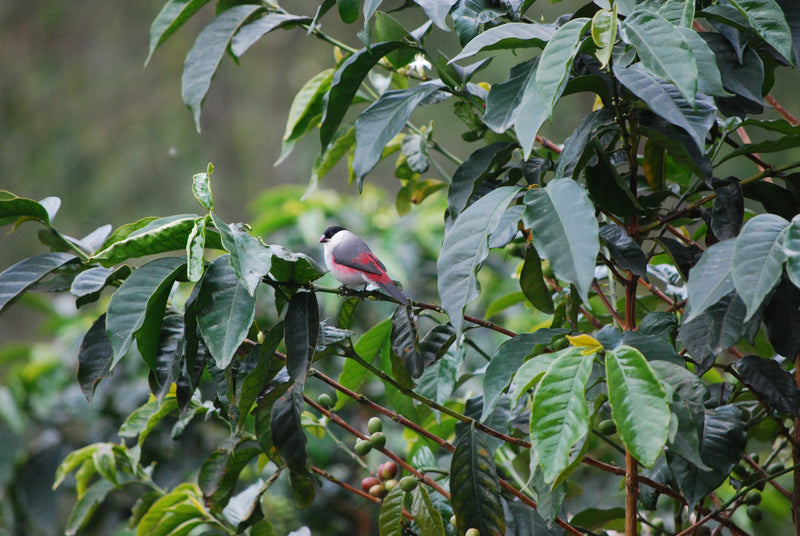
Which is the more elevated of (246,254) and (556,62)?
(556,62)

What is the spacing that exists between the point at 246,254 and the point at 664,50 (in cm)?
41

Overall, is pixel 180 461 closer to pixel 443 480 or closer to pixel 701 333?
pixel 443 480

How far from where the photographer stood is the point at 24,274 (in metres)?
0.79

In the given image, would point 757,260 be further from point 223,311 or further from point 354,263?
point 354,263

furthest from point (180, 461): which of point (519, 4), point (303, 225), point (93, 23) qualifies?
point (93, 23)

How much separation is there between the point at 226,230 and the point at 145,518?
68cm

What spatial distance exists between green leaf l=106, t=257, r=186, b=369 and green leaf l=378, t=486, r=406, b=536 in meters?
0.34

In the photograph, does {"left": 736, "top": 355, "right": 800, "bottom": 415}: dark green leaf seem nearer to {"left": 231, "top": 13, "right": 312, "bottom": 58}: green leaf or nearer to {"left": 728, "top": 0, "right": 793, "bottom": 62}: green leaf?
{"left": 728, "top": 0, "right": 793, "bottom": 62}: green leaf

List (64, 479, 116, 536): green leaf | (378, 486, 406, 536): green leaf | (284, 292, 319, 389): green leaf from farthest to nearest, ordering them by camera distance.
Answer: (64, 479, 116, 536): green leaf < (378, 486, 406, 536): green leaf < (284, 292, 319, 389): green leaf

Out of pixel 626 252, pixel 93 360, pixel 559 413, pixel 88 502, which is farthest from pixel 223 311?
pixel 88 502

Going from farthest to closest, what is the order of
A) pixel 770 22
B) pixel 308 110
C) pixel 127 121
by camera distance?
pixel 127 121 < pixel 308 110 < pixel 770 22

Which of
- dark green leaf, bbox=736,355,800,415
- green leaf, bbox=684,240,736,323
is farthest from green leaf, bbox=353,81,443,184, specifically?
dark green leaf, bbox=736,355,800,415

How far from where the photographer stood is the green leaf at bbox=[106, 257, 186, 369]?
70 cm

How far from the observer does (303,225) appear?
2.75 m
